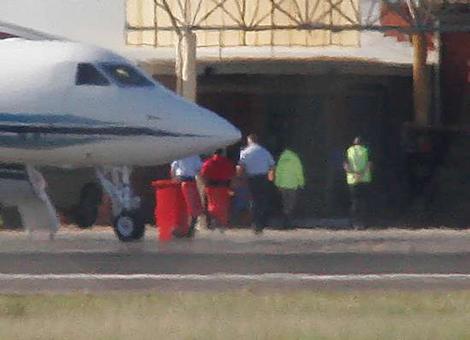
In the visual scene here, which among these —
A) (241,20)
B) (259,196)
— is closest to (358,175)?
(259,196)

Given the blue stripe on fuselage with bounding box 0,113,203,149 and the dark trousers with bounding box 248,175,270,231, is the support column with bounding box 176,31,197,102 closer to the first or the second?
the dark trousers with bounding box 248,175,270,231

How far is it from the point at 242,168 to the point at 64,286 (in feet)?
38.0

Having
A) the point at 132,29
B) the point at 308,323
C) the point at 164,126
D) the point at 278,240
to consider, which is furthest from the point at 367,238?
the point at 308,323

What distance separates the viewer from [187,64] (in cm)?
3200

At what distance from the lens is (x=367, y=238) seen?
1145 inches

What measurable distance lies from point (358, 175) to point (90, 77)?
7.09 m

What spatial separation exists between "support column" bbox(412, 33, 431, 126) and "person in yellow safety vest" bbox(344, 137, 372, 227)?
2.87 meters

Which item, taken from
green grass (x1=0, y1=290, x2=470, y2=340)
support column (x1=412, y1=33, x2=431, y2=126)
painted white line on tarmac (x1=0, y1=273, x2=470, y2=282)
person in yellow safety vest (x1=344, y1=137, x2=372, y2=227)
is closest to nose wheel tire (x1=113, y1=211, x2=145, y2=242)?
person in yellow safety vest (x1=344, y1=137, x2=372, y2=227)

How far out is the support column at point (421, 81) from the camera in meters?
34.5

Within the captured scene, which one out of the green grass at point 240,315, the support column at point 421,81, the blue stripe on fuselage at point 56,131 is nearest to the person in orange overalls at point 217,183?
the blue stripe on fuselage at point 56,131

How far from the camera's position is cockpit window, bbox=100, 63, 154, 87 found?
26.8 m

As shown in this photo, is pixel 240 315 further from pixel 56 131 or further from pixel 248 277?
pixel 56 131

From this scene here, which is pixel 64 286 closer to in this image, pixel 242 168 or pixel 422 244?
pixel 422 244

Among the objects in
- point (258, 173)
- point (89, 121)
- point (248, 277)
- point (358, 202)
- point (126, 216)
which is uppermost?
point (89, 121)
